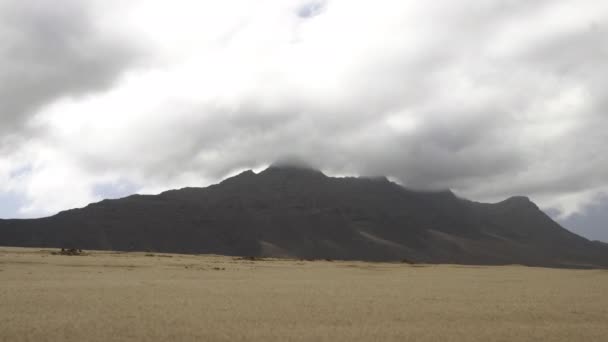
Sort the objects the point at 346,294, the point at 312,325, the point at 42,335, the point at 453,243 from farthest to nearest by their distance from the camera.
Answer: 1. the point at 453,243
2. the point at 346,294
3. the point at 312,325
4. the point at 42,335

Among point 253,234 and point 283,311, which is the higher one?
point 253,234

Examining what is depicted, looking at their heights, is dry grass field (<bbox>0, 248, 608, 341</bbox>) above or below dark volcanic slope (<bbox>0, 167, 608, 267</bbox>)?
below

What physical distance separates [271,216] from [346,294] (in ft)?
542

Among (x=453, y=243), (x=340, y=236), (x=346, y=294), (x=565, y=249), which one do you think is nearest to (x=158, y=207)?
(x=340, y=236)

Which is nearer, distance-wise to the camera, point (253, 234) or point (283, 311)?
point (283, 311)

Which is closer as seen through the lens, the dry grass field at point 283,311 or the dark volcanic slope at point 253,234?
the dry grass field at point 283,311

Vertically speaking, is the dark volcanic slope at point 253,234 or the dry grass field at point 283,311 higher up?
the dark volcanic slope at point 253,234

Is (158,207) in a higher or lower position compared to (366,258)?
higher

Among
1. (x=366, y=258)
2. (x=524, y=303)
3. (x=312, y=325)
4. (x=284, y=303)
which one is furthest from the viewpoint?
(x=366, y=258)

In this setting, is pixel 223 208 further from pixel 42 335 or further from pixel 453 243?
pixel 42 335

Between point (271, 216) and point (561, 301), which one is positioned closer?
point (561, 301)

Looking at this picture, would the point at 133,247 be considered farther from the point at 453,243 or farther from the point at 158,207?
the point at 453,243

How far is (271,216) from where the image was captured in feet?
605

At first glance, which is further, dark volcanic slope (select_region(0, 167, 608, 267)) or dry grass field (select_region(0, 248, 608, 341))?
dark volcanic slope (select_region(0, 167, 608, 267))
